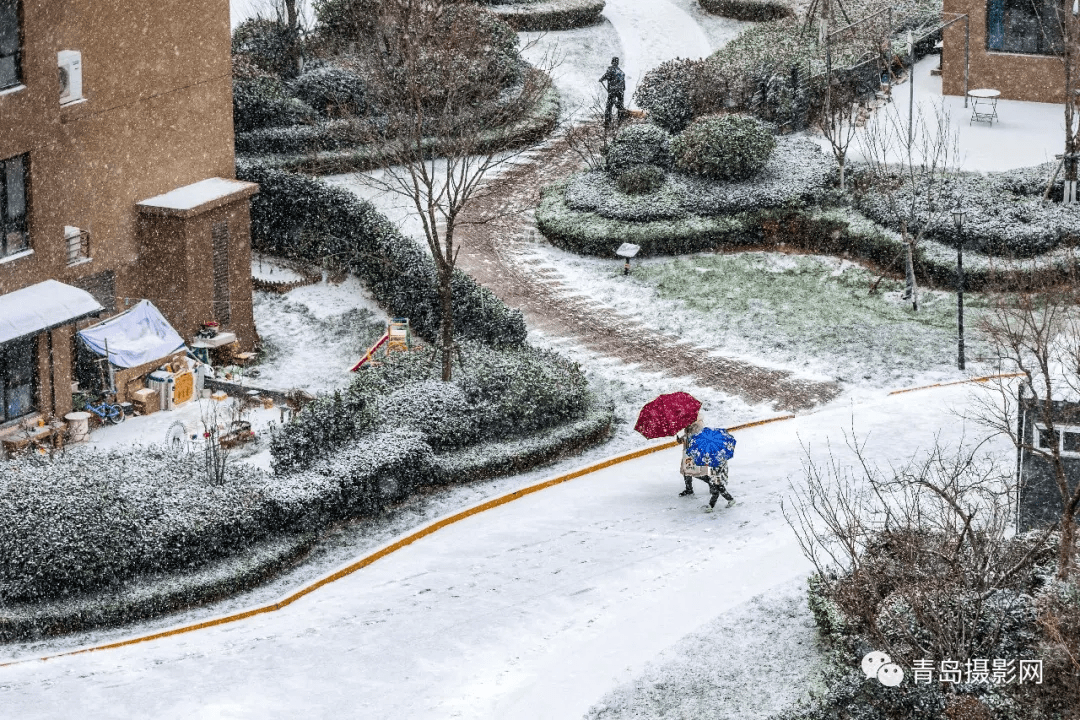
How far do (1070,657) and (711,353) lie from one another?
565 inches

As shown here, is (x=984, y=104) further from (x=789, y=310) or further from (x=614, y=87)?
(x=789, y=310)

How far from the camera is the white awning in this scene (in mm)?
29531

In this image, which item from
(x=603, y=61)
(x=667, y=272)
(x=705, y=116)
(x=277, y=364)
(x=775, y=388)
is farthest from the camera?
(x=603, y=61)

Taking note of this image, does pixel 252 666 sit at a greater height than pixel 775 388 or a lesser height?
lesser

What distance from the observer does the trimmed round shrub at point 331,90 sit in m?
44.1

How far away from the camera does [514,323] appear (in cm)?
3203

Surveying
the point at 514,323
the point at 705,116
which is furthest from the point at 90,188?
the point at 705,116

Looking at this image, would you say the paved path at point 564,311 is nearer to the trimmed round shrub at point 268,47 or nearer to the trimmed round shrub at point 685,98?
the trimmed round shrub at point 685,98

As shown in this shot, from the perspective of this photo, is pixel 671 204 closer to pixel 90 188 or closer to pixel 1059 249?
pixel 1059 249

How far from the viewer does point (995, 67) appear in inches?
1711

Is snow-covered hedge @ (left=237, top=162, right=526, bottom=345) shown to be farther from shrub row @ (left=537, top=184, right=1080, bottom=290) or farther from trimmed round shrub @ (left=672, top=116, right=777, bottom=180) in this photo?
trimmed round shrub @ (left=672, top=116, right=777, bottom=180)

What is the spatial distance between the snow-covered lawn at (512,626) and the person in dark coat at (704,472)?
34 centimetres

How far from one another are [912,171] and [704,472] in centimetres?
1192

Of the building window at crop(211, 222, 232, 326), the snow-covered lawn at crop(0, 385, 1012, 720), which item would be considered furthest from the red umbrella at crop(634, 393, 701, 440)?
the building window at crop(211, 222, 232, 326)
